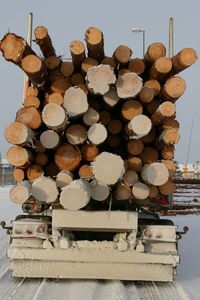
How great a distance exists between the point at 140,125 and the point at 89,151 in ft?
2.47

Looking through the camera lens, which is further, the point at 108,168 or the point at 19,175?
the point at 19,175

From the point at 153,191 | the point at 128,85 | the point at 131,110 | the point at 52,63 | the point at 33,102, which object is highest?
the point at 52,63

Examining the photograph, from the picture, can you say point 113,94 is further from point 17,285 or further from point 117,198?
point 17,285

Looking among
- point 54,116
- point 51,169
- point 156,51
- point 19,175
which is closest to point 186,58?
point 156,51

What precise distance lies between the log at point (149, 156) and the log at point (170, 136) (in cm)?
25

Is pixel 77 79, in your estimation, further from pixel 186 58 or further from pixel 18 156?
pixel 186 58

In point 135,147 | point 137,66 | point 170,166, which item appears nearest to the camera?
point 135,147

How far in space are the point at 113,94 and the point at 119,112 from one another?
40 centimetres

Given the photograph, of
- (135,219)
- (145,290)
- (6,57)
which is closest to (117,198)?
(135,219)

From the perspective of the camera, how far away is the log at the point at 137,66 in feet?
23.6

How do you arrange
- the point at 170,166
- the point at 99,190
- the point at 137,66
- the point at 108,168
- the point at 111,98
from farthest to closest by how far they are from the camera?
1. the point at 137,66
2. the point at 170,166
3. the point at 111,98
4. the point at 99,190
5. the point at 108,168

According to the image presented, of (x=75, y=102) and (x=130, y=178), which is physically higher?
(x=75, y=102)

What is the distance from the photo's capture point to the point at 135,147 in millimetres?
7000

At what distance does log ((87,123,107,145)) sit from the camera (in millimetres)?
6609
